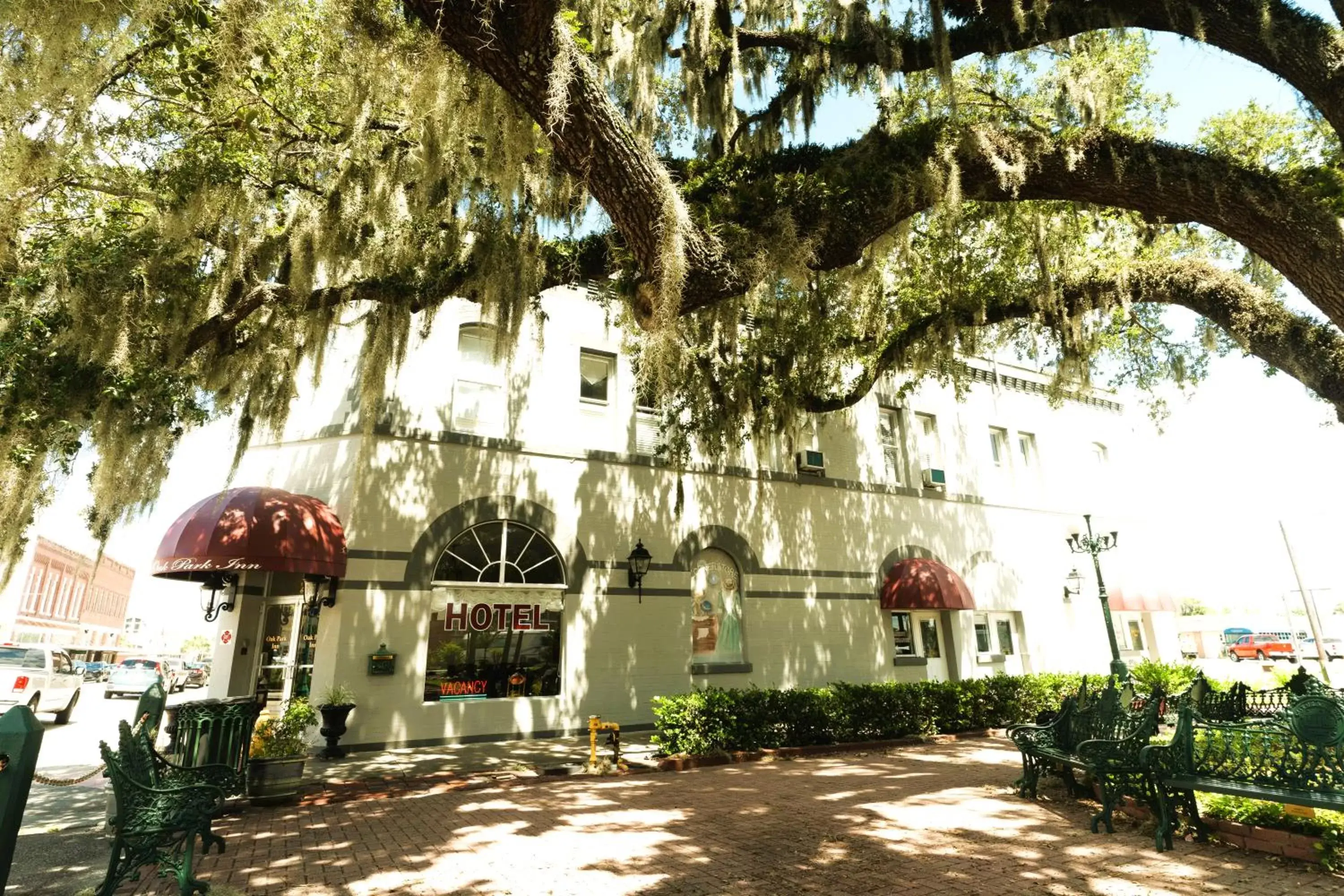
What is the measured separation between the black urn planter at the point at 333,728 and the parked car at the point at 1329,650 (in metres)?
43.8

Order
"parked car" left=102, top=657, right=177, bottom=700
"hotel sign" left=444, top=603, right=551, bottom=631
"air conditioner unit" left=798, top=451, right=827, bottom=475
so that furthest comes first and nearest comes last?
"parked car" left=102, top=657, right=177, bottom=700 → "air conditioner unit" left=798, top=451, right=827, bottom=475 → "hotel sign" left=444, top=603, right=551, bottom=631

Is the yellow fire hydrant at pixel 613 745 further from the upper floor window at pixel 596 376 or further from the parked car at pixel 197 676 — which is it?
the parked car at pixel 197 676

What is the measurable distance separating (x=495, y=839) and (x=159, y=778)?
2605 millimetres

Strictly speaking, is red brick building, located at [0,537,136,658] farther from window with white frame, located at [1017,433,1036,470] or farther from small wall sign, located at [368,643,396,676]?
window with white frame, located at [1017,433,1036,470]

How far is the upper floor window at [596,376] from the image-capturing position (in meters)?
13.5

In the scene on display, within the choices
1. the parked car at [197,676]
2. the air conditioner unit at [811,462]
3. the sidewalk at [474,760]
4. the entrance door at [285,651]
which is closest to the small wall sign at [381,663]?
the entrance door at [285,651]

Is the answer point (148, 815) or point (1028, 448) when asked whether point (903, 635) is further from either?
point (148, 815)

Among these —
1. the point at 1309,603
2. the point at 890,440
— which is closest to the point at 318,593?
the point at 890,440

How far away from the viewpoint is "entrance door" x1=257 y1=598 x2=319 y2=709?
1091 cm

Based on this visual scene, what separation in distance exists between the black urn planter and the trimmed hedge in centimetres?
456

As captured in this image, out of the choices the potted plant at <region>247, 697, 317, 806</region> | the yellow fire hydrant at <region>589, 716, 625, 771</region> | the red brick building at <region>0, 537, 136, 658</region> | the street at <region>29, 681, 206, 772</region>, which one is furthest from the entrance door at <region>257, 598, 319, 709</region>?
the red brick building at <region>0, 537, 136, 658</region>

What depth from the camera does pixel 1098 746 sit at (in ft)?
18.8

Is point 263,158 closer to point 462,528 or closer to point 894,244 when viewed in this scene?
point 462,528

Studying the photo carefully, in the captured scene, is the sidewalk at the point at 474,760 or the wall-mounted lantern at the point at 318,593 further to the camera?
the wall-mounted lantern at the point at 318,593
